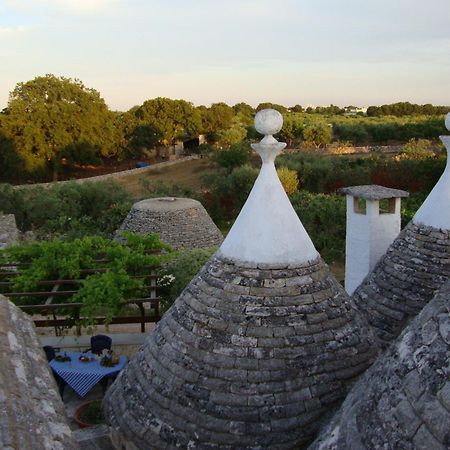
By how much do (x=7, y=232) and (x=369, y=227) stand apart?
46.2 feet

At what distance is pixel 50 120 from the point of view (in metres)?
40.7

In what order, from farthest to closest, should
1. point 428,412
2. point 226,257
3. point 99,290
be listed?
point 99,290, point 226,257, point 428,412

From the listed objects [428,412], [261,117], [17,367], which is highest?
[261,117]

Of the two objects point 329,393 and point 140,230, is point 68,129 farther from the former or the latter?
point 329,393

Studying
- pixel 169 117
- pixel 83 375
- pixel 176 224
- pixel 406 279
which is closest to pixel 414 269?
pixel 406 279

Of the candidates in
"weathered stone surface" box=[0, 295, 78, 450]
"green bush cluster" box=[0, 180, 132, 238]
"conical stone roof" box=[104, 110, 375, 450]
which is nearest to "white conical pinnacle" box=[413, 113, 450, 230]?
"conical stone roof" box=[104, 110, 375, 450]

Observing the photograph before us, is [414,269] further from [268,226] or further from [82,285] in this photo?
[82,285]

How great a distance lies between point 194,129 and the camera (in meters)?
53.7

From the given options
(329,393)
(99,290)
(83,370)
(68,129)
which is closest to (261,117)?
(329,393)

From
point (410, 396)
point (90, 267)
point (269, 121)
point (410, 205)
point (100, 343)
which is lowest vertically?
point (100, 343)

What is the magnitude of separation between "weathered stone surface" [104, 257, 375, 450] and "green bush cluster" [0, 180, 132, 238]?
19.5 m

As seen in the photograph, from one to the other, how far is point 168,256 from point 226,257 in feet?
22.3

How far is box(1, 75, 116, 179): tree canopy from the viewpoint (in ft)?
129

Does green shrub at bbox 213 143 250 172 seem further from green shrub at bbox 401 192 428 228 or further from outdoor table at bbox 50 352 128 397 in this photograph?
outdoor table at bbox 50 352 128 397
